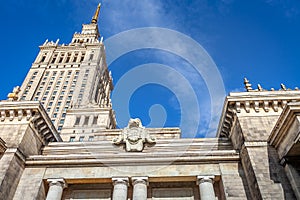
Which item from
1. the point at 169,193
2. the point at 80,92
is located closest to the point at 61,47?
the point at 80,92

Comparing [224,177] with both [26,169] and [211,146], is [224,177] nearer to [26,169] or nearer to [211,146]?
[211,146]

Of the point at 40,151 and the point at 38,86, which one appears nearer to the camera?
the point at 40,151

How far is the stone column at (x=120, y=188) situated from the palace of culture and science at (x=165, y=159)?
0.23 feet

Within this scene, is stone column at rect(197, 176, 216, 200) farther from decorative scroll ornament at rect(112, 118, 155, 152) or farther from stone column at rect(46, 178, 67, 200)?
stone column at rect(46, 178, 67, 200)

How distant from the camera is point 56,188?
17.4m

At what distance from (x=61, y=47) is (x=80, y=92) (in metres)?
33.5

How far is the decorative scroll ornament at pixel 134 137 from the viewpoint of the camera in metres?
19.8

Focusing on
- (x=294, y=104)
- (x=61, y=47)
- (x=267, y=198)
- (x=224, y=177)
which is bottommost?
(x=267, y=198)

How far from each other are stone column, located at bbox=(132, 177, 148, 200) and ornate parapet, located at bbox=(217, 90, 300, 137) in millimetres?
8832

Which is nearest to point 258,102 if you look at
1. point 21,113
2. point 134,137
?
point 134,137

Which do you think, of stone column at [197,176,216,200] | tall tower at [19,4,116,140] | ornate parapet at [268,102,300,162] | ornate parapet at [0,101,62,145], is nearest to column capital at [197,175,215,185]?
stone column at [197,176,216,200]

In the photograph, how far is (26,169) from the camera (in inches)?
731

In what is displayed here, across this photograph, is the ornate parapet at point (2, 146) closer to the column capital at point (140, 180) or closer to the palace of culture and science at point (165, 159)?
the palace of culture and science at point (165, 159)

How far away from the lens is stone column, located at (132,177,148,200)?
16766 millimetres
